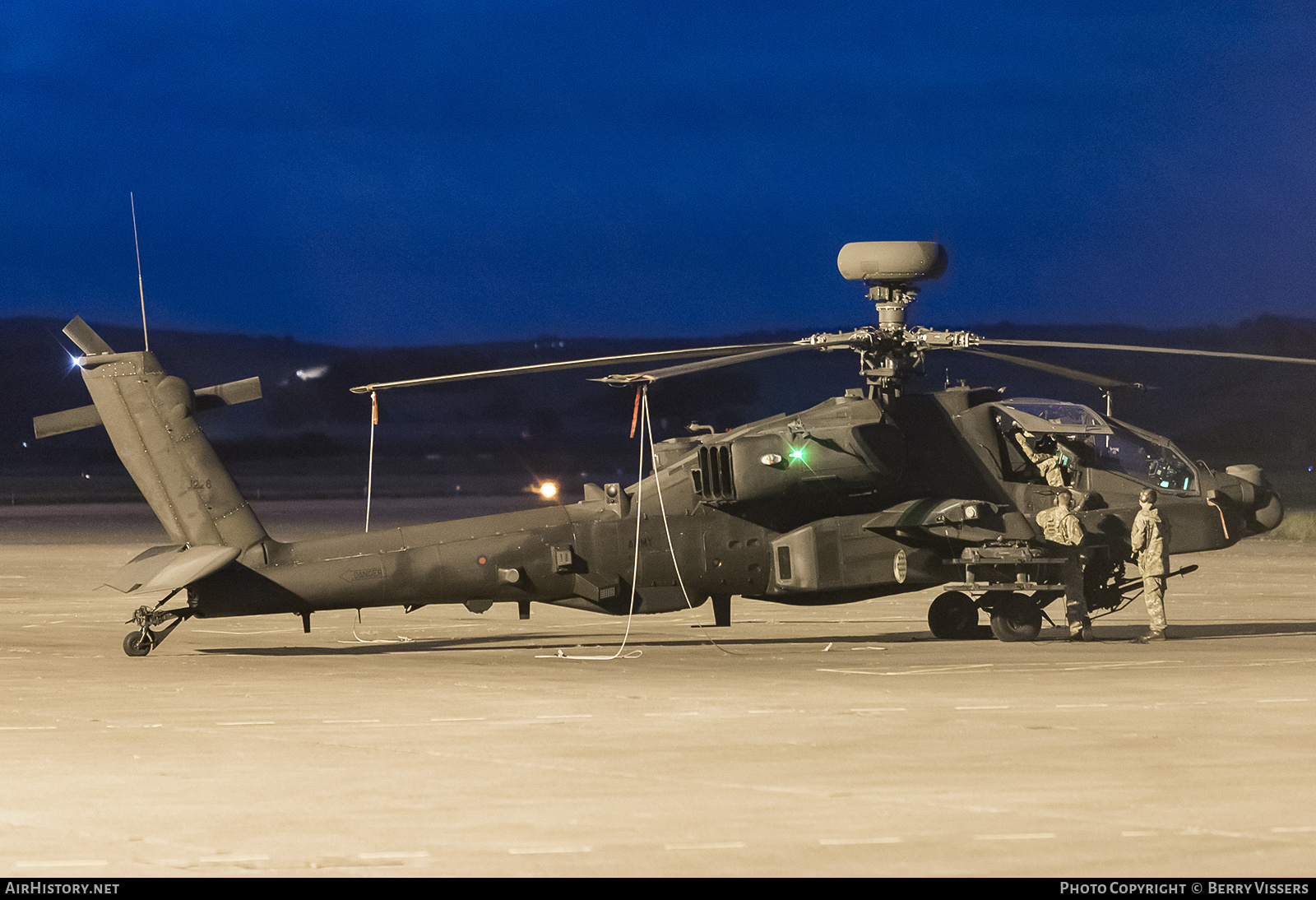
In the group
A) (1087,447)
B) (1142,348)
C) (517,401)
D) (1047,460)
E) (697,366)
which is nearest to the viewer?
(1142,348)

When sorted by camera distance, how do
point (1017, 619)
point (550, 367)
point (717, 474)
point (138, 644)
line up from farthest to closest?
1. point (1017, 619)
2. point (717, 474)
3. point (138, 644)
4. point (550, 367)

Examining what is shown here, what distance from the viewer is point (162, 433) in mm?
21172

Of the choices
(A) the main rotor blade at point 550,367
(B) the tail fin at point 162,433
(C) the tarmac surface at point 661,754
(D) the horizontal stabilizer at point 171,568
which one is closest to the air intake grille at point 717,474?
(A) the main rotor blade at point 550,367

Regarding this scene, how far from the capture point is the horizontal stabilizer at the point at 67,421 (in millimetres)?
20047

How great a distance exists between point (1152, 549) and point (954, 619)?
2.87 m

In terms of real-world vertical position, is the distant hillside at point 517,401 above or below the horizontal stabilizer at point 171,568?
above

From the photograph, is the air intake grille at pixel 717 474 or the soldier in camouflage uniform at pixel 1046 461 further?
the soldier in camouflage uniform at pixel 1046 461

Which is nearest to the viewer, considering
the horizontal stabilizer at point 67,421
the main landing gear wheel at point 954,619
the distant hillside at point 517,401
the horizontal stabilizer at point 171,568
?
the horizontal stabilizer at point 171,568

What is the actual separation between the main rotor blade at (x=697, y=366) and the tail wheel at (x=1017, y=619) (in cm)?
449

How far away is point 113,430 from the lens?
21.3 metres

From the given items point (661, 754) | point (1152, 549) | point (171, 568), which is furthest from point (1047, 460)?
point (171, 568)

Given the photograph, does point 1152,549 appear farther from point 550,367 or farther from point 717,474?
point 550,367

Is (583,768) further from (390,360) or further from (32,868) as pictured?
(390,360)

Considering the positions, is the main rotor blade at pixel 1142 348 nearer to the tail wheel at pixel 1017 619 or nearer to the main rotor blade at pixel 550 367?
the main rotor blade at pixel 550 367
